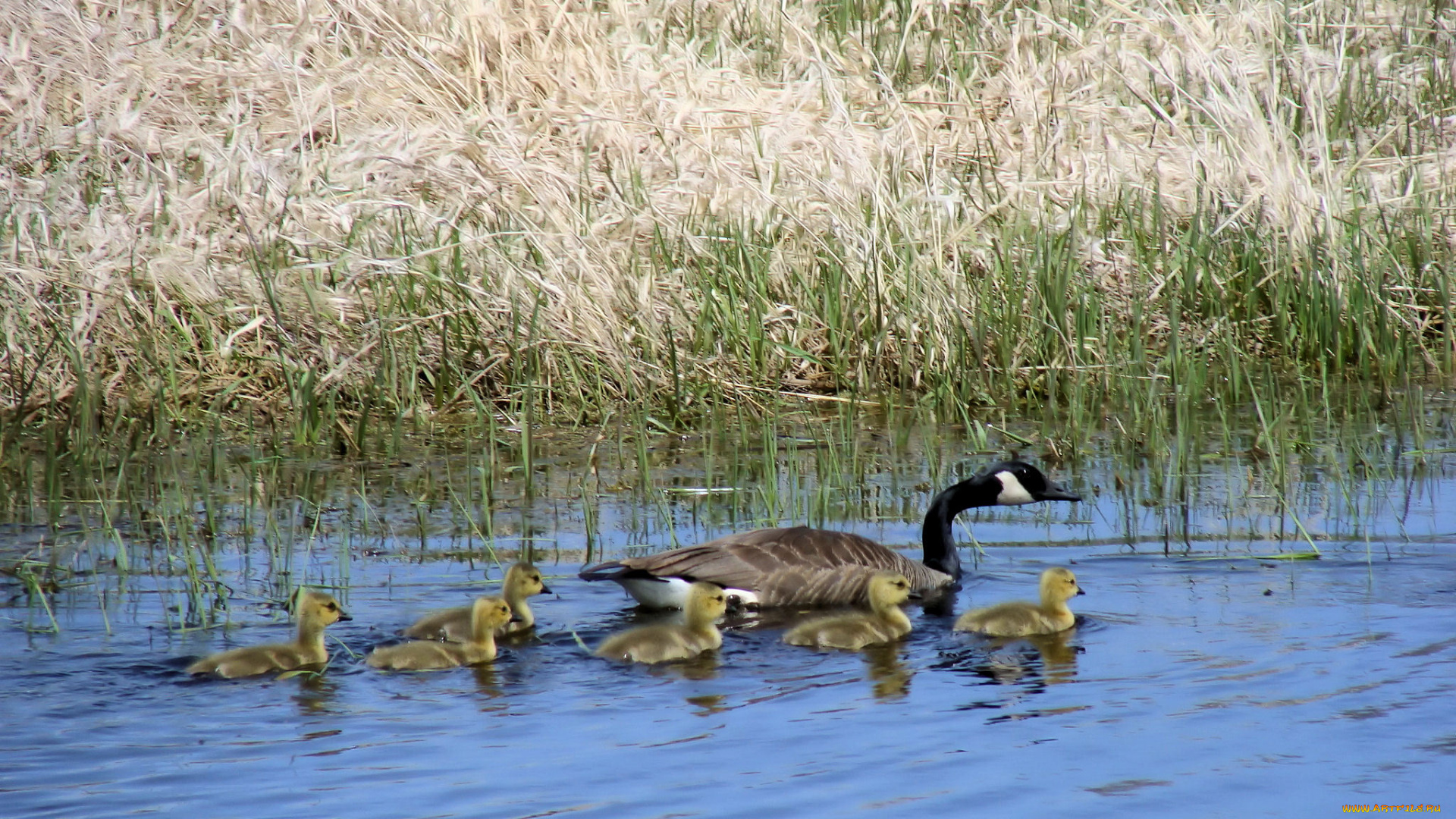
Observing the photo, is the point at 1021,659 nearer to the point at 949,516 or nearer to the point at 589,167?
the point at 949,516

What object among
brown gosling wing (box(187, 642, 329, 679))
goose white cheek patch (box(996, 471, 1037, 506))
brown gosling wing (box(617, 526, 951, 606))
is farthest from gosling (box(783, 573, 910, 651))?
brown gosling wing (box(187, 642, 329, 679))

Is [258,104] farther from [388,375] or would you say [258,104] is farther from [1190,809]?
[1190,809]

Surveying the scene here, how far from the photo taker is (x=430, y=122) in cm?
1191

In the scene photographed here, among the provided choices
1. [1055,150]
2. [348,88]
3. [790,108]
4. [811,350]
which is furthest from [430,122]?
[1055,150]

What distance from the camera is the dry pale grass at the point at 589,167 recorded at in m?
9.64

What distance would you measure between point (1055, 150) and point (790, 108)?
1996 mm

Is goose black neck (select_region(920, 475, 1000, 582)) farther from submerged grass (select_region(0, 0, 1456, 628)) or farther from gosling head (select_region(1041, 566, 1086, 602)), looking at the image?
gosling head (select_region(1041, 566, 1086, 602))

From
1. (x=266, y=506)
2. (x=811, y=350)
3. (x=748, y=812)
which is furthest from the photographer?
(x=811, y=350)

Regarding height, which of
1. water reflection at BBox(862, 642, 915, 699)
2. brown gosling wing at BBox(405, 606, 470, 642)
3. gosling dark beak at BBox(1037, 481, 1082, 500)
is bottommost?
water reflection at BBox(862, 642, 915, 699)

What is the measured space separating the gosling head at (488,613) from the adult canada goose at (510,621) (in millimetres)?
138

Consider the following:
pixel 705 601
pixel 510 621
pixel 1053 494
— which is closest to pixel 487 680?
pixel 510 621

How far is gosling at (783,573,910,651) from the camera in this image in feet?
19.8

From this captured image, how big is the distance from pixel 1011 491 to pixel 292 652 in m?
3.30

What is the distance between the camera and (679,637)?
232 inches
